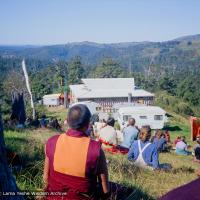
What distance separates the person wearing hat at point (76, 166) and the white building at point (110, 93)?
116 ft

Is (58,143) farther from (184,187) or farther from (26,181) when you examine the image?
(184,187)

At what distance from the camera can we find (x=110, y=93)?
41312mm

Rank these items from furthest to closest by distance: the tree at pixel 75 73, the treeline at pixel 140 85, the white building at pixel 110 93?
the tree at pixel 75 73 < the treeline at pixel 140 85 < the white building at pixel 110 93

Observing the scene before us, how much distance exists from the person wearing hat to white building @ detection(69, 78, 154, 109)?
35.3 meters

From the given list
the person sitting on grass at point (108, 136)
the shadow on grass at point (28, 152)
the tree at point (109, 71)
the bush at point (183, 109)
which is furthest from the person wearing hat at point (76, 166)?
the tree at point (109, 71)

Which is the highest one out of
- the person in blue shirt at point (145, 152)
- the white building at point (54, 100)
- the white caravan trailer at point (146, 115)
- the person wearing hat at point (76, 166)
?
the person wearing hat at point (76, 166)

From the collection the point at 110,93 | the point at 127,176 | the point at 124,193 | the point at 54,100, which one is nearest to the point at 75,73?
the point at 54,100

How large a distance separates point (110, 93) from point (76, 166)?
125 ft

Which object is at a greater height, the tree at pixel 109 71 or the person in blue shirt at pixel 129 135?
the person in blue shirt at pixel 129 135

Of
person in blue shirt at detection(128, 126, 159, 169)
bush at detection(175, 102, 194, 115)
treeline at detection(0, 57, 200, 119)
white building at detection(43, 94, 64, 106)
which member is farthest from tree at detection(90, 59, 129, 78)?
person in blue shirt at detection(128, 126, 159, 169)

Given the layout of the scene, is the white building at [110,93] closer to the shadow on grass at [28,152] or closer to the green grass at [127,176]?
the green grass at [127,176]

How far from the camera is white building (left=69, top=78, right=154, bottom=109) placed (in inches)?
1565

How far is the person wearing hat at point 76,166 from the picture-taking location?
122 inches

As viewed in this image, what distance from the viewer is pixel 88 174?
10.3ft
